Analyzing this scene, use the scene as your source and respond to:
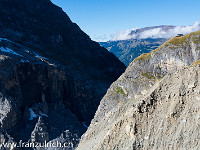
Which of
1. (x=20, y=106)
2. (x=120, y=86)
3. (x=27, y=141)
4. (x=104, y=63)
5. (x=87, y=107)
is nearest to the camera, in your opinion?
(x=120, y=86)

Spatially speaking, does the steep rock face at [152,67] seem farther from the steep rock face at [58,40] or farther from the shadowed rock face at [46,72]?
the steep rock face at [58,40]

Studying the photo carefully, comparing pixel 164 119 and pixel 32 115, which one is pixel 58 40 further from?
pixel 164 119

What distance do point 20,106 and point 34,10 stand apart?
7958cm

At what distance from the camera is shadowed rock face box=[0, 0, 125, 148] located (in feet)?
255

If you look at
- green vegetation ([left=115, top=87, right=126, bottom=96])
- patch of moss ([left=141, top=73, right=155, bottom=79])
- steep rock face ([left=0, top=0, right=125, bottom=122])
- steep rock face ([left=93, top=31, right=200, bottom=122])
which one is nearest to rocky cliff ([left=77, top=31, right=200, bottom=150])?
steep rock face ([left=93, top=31, right=200, bottom=122])

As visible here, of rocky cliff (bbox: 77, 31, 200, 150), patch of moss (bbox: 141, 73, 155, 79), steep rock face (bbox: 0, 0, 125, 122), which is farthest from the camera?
steep rock face (bbox: 0, 0, 125, 122)

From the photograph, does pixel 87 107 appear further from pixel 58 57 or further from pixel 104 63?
pixel 104 63

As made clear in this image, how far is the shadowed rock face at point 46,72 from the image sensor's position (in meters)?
77.8

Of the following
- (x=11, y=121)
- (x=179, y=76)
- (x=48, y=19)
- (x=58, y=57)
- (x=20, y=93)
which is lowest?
(x=11, y=121)

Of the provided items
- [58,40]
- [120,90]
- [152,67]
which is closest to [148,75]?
[152,67]

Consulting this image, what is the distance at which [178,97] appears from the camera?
111 feet

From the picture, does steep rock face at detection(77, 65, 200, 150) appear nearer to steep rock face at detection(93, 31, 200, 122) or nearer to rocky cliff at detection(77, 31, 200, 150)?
rocky cliff at detection(77, 31, 200, 150)

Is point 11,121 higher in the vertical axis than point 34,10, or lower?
lower

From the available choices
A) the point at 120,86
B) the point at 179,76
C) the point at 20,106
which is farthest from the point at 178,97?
the point at 20,106
